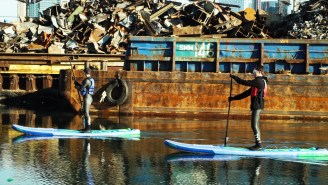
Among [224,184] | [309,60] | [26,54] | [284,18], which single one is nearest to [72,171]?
[224,184]

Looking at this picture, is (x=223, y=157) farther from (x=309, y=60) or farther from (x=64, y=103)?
(x=64, y=103)

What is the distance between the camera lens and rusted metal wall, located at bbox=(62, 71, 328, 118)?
1916cm

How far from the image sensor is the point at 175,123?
56.9ft

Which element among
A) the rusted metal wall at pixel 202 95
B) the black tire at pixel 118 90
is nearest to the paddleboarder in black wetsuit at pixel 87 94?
the black tire at pixel 118 90

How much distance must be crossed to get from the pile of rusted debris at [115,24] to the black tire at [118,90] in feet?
12.4

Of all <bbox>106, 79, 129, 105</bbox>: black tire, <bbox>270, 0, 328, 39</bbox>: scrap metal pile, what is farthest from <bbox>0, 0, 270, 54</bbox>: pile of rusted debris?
<bbox>106, 79, 129, 105</bbox>: black tire

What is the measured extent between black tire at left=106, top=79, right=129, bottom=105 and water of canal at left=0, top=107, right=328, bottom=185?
3.80 metres

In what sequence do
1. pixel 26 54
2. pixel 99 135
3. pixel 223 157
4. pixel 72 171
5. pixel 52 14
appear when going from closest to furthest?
1. pixel 72 171
2. pixel 223 157
3. pixel 99 135
4. pixel 26 54
5. pixel 52 14

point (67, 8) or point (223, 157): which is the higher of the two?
point (67, 8)

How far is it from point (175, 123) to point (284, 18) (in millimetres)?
9914

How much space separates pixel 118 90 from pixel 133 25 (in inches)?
331

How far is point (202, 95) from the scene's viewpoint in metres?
19.4

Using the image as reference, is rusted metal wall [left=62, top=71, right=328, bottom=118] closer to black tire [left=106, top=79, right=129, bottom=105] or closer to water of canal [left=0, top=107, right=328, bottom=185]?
black tire [left=106, top=79, right=129, bottom=105]

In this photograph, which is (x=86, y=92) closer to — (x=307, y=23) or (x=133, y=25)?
(x=307, y=23)
